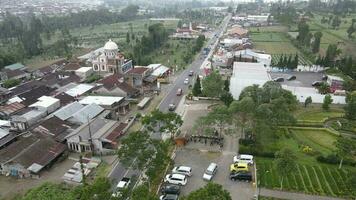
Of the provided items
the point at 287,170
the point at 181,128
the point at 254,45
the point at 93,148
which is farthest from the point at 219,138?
the point at 254,45

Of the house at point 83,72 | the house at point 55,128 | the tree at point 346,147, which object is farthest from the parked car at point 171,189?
the house at point 83,72

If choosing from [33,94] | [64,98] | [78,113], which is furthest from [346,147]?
[33,94]

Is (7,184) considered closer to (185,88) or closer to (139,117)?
(139,117)

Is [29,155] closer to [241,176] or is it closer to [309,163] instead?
[241,176]

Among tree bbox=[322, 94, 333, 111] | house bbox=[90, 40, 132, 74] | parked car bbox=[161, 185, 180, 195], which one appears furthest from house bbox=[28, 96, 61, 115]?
tree bbox=[322, 94, 333, 111]

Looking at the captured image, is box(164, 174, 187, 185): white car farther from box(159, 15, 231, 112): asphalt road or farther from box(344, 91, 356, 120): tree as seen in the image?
box(344, 91, 356, 120): tree

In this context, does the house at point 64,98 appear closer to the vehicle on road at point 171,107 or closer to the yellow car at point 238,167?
the vehicle on road at point 171,107
